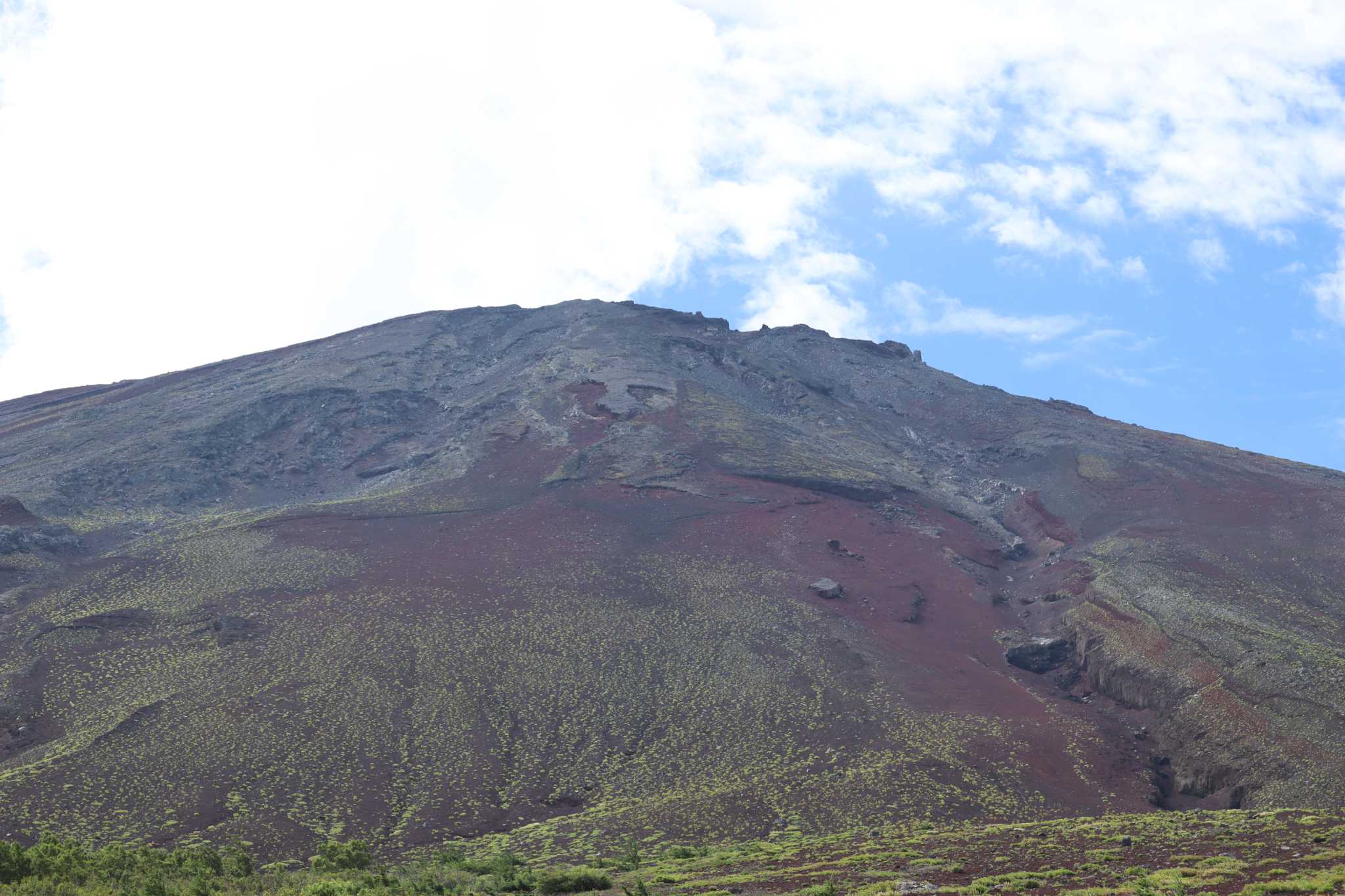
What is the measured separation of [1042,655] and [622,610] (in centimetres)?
2046

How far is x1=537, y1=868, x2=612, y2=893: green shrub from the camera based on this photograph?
76.1 ft

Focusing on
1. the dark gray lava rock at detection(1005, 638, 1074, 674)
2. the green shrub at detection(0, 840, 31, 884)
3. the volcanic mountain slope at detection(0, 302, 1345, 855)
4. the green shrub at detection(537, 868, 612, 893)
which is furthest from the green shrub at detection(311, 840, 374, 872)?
the dark gray lava rock at detection(1005, 638, 1074, 674)

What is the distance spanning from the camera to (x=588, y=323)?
9944 cm

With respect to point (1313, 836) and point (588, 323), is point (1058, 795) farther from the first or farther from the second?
point (588, 323)

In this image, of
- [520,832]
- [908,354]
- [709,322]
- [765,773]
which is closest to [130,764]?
[520,832]

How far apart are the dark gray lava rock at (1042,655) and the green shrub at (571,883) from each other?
33651mm

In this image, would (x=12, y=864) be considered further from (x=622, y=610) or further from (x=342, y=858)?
(x=622, y=610)

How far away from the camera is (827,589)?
5688cm

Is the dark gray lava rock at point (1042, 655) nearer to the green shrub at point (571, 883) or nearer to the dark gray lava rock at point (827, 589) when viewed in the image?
the dark gray lava rock at point (827, 589)

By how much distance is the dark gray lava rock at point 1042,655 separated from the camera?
5236cm

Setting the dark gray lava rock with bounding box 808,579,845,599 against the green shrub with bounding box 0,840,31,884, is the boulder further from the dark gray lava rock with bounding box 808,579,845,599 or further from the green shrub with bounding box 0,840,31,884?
the dark gray lava rock with bounding box 808,579,845,599

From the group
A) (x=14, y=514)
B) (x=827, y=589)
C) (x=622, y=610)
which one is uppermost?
(x=14, y=514)

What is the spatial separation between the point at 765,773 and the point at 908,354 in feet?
243

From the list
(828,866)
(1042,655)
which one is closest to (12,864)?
(828,866)
